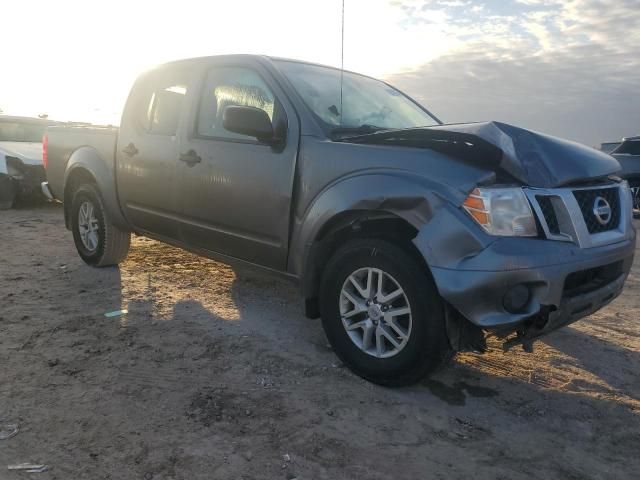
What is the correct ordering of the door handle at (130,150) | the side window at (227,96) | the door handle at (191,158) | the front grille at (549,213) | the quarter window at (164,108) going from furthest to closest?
the door handle at (130,150) → the quarter window at (164,108) → the door handle at (191,158) → the side window at (227,96) → the front grille at (549,213)

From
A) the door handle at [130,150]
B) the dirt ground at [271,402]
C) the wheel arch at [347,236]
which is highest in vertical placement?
the door handle at [130,150]

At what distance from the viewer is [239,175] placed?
142 inches

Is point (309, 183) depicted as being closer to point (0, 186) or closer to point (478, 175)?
point (478, 175)

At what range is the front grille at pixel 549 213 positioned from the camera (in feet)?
8.61

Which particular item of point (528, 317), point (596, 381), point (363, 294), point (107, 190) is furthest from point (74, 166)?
point (596, 381)

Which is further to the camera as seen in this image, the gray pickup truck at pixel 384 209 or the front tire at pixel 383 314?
the front tire at pixel 383 314

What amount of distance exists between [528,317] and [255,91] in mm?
2331

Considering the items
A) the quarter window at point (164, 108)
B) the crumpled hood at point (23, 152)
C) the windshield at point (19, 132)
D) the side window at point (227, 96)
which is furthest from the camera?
the windshield at point (19, 132)

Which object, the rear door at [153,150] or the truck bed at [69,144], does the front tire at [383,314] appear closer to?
the rear door at [153,150]

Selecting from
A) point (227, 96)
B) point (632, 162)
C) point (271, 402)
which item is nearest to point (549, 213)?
point (271, 402)

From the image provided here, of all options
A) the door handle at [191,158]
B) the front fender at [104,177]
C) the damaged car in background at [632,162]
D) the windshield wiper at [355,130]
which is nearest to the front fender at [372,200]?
the windshield wiper at [355,130]

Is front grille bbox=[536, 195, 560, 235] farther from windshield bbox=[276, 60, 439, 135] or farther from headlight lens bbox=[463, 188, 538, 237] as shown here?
windshield bbox=[276, 60, 439, 135]

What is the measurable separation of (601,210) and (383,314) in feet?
4.21

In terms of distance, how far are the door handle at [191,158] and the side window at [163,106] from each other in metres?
0.35
